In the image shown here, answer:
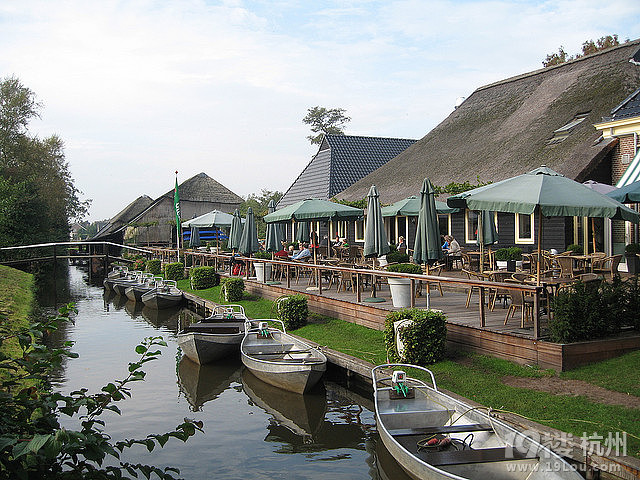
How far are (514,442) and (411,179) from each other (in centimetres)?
2022

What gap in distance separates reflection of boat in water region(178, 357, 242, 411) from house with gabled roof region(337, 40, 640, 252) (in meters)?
10.5

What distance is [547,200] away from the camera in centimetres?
910

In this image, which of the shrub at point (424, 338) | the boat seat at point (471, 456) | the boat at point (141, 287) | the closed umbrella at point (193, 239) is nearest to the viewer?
the boat seat at point (471, 456)

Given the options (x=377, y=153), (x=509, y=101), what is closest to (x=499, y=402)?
(x=509, y=101)

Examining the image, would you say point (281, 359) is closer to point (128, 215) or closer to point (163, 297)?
point (163, 297)

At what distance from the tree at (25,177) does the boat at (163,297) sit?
18251 mm

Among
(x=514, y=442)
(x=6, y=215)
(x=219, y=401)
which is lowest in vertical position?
(x=219, y=401)

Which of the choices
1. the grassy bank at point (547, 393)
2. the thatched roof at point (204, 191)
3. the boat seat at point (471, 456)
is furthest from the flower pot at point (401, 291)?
the thatched roof at point (204, 191)

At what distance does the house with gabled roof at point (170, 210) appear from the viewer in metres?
48.5

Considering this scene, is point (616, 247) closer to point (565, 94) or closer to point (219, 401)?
point (565, 94)

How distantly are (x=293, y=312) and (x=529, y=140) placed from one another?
12030mm

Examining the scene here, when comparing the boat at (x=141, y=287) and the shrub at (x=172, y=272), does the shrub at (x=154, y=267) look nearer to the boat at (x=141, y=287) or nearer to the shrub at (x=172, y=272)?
the boat at (x=141, y=287)

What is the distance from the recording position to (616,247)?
659 inches

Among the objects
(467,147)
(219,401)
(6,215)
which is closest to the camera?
(219,401)
